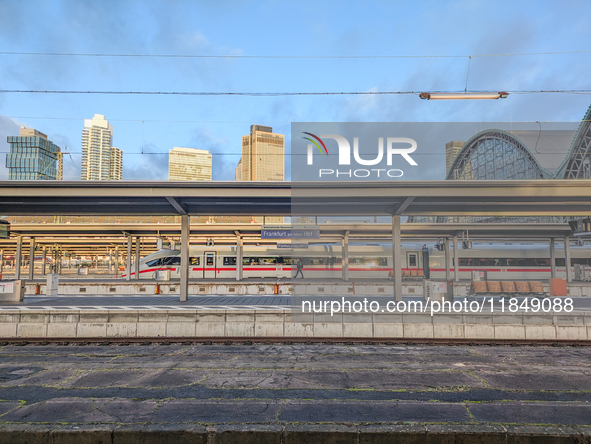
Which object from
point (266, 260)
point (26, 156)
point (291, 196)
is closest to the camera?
point (291, 196)

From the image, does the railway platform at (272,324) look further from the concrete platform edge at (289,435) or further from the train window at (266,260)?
the train window at (266,260)

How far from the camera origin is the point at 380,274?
1287 inches

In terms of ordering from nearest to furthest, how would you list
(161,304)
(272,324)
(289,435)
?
(289,435) → (272,324) → (161,304)

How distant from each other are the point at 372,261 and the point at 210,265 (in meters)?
14.5

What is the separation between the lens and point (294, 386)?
7.67 metres

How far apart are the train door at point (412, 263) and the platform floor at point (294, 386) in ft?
73.3

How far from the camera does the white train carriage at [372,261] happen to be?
31.9 m

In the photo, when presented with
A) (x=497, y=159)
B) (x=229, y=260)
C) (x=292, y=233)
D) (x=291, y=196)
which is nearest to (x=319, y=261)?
(x=229, y=260)

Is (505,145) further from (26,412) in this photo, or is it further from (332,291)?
(26,412)

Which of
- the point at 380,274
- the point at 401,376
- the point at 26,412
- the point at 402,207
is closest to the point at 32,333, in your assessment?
the point at 26,412

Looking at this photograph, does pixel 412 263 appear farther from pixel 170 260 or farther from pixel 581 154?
pixel 581 154

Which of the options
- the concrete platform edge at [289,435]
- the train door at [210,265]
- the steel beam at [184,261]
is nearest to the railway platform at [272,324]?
the steel beam at [184,261]

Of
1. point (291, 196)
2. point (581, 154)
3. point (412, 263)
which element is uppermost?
point (581, 154)

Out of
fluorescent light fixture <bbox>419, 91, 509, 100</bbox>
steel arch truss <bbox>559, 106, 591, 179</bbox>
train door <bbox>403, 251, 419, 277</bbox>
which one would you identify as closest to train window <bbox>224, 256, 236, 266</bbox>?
train door <bbox>403, 251, 419, 277</bbox>
